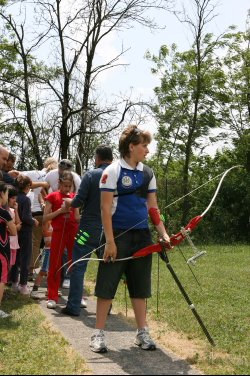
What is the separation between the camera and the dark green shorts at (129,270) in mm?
5074

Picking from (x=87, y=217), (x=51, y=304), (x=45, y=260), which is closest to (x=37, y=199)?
(x=45, y=260)

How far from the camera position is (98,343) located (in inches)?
197

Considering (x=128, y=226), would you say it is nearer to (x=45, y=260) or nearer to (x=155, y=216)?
(x=155, y=216)

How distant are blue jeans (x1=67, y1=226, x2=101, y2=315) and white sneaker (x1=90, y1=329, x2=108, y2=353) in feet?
5.40

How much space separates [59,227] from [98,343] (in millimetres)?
2532

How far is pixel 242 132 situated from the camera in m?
30.4

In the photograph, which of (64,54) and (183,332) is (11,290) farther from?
(64,54)

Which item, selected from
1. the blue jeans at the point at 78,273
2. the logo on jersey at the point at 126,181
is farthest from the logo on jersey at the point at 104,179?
the blue jeans at the point at 78,273

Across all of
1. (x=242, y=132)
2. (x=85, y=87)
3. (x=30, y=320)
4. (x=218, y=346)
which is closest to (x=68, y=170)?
(x=30, y=320)

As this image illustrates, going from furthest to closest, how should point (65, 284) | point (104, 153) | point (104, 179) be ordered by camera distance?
point (65, 284) < point (104, 153) < point (104, 179)

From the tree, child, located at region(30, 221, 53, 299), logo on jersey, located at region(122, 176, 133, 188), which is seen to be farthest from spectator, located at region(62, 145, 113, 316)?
the tree

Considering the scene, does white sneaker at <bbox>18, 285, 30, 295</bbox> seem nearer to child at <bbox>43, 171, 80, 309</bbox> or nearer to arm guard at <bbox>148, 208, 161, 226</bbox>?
child at <bbox>43, 171, 80, 309</bbox>

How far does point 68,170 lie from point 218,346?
3152 mm

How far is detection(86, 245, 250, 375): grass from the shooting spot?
4820 mm
